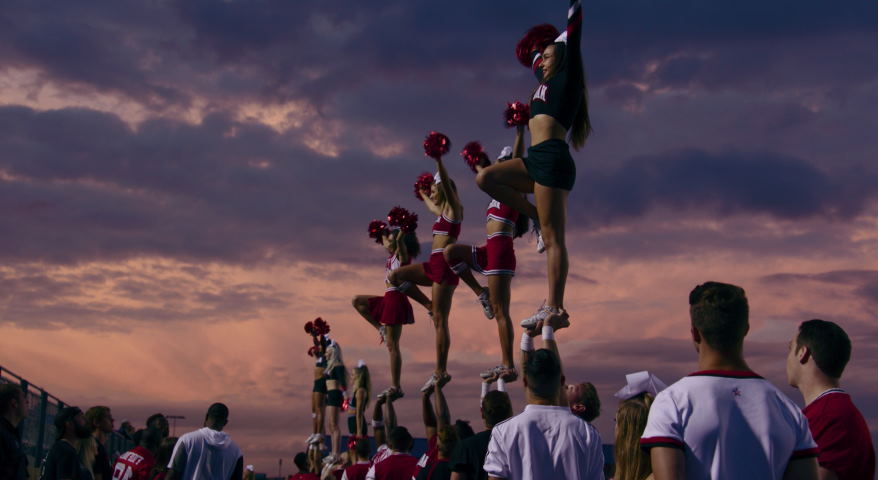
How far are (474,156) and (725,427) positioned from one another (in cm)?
962

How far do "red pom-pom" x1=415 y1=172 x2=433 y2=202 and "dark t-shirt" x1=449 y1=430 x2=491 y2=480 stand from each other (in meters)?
8.73

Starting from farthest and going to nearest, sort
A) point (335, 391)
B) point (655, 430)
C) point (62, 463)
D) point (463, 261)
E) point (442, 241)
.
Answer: point (335, 391) < point (442, 241) < point (463, 261) < point (62, 463) < point (655, 430)

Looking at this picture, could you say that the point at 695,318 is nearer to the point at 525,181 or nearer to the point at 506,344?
the point at 525,181

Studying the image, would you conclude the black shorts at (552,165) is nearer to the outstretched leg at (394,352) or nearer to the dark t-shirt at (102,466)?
the dark t-shirt at (102,466)

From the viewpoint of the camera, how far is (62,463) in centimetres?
868

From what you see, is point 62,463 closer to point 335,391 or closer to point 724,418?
point 724,418

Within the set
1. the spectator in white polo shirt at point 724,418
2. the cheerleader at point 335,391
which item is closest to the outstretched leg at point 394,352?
the cheerleader at point 335,391

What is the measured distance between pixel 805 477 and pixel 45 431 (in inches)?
781

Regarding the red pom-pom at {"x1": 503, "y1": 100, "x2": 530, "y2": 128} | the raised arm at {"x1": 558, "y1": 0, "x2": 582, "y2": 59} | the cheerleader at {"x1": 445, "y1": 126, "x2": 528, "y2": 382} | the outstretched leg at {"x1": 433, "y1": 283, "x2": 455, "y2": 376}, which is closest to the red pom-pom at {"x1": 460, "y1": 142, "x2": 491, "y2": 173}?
the cheerleader at {"x1": 445, "y1": 126, "x2": 528, "y2": 382}

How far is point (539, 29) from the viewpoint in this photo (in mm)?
9469

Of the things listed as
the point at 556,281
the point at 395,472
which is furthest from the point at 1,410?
the point at 556,281

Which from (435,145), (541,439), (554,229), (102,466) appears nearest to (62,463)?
(102,466)

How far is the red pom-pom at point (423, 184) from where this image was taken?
14688 millimetres

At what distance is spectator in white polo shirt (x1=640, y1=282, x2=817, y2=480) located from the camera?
11.3ft
